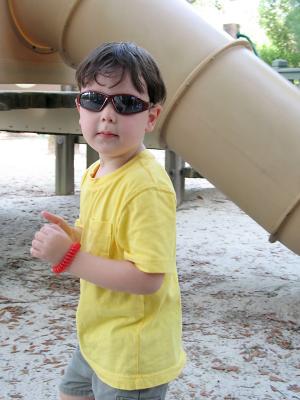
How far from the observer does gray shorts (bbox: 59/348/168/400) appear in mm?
1381

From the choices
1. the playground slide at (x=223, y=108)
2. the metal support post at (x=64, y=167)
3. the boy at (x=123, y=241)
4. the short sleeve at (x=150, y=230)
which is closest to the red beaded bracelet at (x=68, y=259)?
the boy at (x=123, y=241)

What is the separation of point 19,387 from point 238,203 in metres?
1.37

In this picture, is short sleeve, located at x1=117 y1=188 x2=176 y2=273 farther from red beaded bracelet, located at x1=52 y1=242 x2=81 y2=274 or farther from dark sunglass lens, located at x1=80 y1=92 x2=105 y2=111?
dark sunglass lens, located at x1=80 y1=92 x2=105 y2=111

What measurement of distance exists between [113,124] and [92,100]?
72 mm

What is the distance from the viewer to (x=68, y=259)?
50.9 inches

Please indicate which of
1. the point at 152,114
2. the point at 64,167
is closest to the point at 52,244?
the point at 152,114

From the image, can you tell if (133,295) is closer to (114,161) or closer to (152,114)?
(114,161)

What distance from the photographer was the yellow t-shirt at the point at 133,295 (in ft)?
4.21

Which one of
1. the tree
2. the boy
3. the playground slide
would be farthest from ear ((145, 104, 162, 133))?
the tree

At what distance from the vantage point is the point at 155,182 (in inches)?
51.9

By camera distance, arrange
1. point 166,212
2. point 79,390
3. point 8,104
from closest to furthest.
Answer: point 166,212
point 79,390
point 8,104

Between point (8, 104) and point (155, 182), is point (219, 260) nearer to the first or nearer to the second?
point (8, 104)

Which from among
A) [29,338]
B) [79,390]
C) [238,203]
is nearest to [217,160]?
[238,203]

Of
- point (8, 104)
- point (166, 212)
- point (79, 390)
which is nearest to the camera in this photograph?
point (166, 212)
